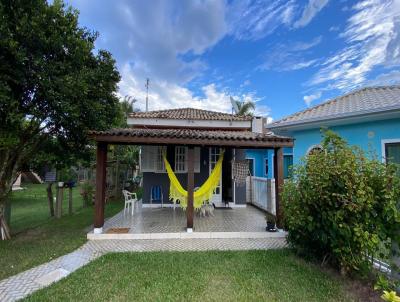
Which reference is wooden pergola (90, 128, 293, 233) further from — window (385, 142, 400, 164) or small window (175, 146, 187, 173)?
small window (175, 146, 187, 173)

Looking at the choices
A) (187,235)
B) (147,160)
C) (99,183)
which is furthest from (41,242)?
(147,160)

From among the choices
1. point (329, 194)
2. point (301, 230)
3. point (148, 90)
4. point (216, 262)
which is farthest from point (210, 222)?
point (148, 90)

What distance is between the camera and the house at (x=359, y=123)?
21.9ft

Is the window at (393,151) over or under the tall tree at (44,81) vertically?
under

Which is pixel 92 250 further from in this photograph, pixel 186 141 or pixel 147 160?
pixel 147 160

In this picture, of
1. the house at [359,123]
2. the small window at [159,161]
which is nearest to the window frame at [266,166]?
the house at [359,123]

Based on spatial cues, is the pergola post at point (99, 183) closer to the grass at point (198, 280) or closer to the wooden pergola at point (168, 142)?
the wooden pergola at point (168, 142)

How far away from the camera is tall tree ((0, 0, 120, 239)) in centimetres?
536

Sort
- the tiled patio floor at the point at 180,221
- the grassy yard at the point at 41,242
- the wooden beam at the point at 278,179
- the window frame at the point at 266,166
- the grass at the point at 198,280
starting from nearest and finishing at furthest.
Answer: the grass at the point at 198,280 → the grassy yard at the point at 41,242 → the wooden beam at the point at 278,179 → the tiled patio floor at the point at 180,221 → the window frame at the point at 266,166

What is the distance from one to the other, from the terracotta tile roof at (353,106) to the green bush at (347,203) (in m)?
3.55

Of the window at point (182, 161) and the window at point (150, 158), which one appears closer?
the window at point (150, 158)

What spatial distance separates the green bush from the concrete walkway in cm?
201

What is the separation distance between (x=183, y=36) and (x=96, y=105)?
7.72 m

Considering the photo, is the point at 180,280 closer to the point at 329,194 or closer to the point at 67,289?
the point at 67,289
